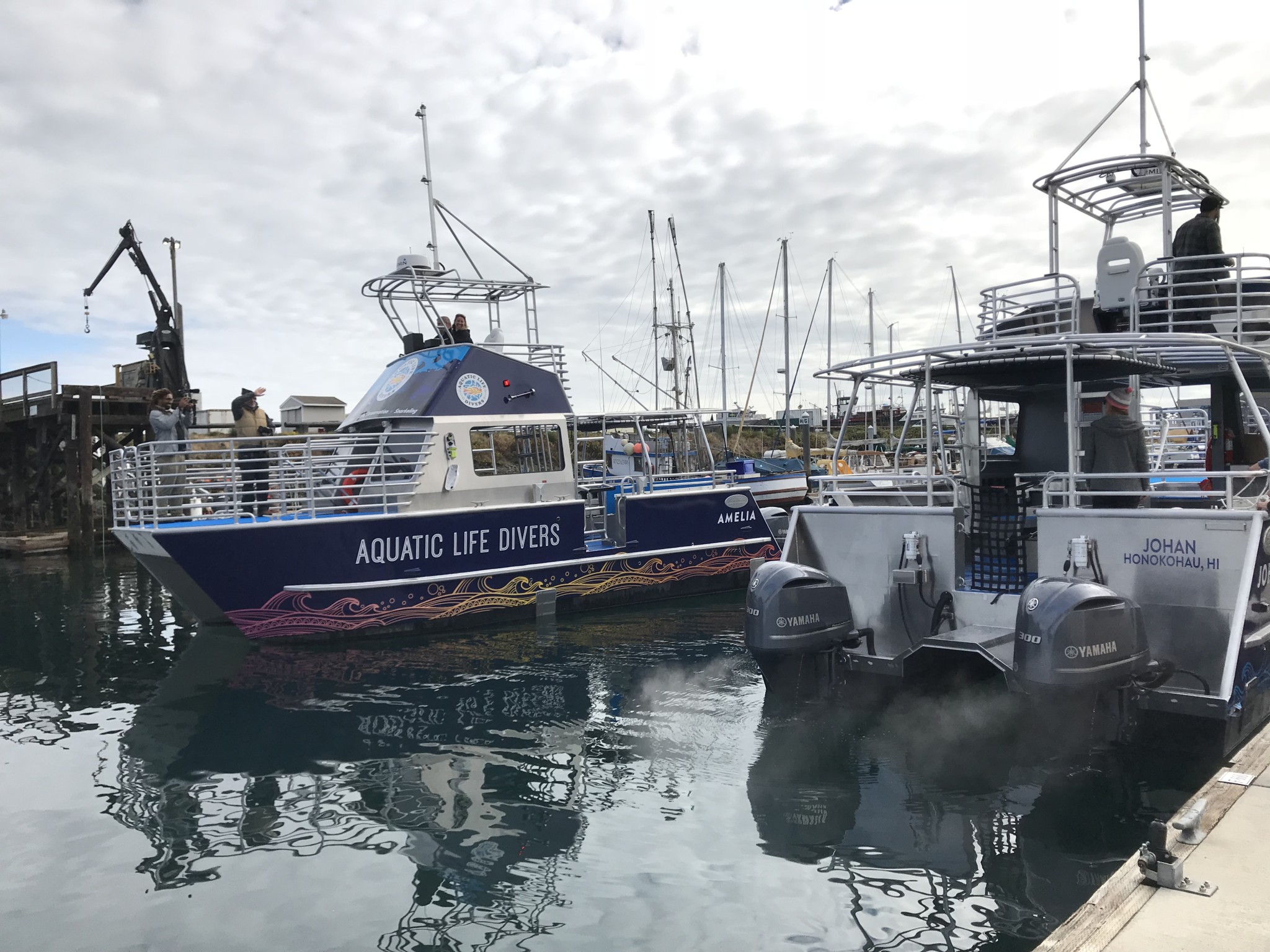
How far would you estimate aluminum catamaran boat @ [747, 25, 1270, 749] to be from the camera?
19.5ft

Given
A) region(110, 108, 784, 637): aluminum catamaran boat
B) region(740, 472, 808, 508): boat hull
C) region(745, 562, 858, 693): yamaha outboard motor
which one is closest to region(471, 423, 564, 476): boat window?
region(110, 108, 784, 637): aluminum catamaran boat

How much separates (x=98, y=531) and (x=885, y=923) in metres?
24.4

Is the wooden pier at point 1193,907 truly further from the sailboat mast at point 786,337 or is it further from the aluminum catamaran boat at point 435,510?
the sailboat mast at point 786,337

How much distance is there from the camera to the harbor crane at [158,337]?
26.6 m

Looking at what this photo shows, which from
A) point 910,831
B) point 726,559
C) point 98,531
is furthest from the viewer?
point 98,531

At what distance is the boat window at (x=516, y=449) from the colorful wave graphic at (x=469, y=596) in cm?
149

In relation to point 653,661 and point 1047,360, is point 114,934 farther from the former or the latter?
point 1047,360

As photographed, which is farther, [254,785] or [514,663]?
[514,663]

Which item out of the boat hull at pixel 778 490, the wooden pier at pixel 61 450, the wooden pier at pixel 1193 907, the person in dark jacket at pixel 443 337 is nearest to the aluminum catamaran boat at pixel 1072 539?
the wooden pier at pixel 1193 907

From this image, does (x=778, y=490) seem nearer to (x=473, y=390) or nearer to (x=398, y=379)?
(x=473, y=390)

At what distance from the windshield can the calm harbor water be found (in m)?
4.06

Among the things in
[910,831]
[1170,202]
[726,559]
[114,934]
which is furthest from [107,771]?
[1170,202]

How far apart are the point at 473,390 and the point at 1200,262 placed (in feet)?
28.6

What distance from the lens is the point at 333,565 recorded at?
1073cm
